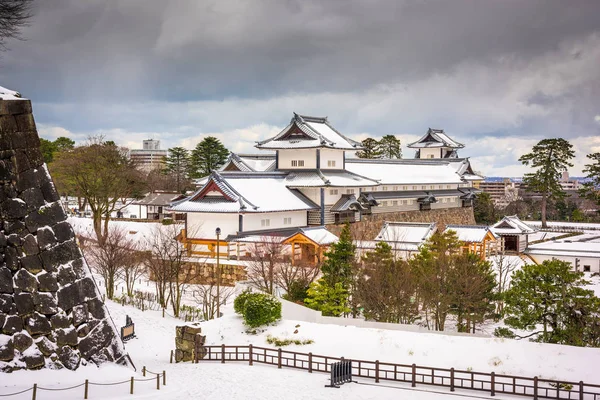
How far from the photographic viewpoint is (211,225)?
4016 centimetres

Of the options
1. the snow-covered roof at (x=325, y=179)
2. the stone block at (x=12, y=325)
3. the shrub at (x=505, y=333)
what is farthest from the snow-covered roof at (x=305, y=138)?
the stone block at (x=12, y=325)

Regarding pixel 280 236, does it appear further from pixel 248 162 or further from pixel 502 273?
pixel 248 162

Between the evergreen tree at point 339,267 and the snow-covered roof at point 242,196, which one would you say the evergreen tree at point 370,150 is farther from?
the evergreen tree at point 339,267

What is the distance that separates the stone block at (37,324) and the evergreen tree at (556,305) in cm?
1532

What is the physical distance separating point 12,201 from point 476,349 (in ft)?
48.0

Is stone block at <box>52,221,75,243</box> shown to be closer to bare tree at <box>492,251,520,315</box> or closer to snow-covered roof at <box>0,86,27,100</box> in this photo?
snow-covered roof at <box>0,86,27,100</box>

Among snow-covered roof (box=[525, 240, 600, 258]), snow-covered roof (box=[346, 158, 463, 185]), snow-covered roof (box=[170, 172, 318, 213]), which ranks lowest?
snow-covered roof (box=[525, 240, 600, 258])

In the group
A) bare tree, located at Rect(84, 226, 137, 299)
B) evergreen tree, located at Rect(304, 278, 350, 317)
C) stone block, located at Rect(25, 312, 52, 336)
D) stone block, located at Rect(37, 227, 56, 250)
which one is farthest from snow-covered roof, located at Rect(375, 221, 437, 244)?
stone block, located at Rect(25, 312, 52, 336)

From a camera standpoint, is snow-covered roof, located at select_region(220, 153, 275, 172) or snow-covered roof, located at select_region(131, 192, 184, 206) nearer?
snow-covered roof, located at select_region(220, 153, 275, 172)

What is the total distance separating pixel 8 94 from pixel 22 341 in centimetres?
610

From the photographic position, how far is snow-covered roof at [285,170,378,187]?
45847 millimetres

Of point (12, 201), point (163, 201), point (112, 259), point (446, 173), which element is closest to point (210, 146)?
point (163, 201)

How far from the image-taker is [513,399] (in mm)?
16531

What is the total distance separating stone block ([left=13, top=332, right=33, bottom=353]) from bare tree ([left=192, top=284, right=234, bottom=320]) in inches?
540
